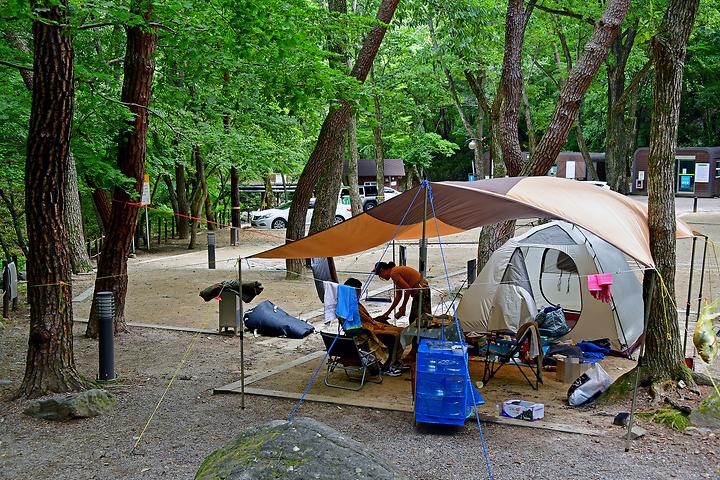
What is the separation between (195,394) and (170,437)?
132 centimetres

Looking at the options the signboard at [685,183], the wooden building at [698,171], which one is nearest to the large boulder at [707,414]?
the wooden building at [698,171]

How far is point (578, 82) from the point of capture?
991cm

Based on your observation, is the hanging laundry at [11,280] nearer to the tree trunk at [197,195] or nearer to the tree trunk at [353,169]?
the tree trunk at [197,195]

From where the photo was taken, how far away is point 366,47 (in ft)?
46.7

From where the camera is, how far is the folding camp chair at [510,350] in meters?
7.55

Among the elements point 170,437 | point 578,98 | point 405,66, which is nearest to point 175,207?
point 405,66

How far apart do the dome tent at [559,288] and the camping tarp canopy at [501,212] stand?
1.13 m

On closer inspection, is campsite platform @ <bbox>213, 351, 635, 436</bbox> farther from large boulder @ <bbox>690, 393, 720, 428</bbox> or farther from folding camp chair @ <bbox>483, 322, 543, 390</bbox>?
large boulder @ <bbox>690, 393, 720, 428</bbox>

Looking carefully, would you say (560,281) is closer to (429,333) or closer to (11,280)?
(429,333)

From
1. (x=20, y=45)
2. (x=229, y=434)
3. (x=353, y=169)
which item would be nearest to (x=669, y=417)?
(x=229, y=434)

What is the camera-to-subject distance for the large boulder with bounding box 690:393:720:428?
6.05 metres

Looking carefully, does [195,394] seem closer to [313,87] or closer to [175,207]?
[313,87]

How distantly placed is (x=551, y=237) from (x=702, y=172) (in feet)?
84.0

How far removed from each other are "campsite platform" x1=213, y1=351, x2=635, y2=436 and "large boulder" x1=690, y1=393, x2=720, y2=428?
0.81 m
